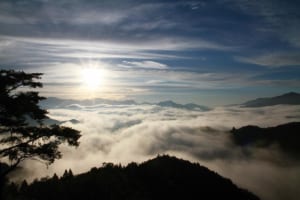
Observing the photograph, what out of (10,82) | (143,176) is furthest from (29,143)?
(143,176)

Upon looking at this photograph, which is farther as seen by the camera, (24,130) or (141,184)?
(141,184)

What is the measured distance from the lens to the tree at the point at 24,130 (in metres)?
23.6

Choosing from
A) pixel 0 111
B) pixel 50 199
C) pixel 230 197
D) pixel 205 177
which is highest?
pixel 0 111

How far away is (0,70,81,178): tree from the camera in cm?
2361

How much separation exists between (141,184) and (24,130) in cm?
10856

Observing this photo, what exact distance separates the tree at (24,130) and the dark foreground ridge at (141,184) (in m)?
32.2

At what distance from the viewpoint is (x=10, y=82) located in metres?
24.0

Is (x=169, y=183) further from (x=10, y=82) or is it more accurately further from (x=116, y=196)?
(x=10, y=82)

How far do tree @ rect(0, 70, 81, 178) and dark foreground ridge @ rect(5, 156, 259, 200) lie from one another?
3224cm

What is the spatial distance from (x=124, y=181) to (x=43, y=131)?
90662 millimetres

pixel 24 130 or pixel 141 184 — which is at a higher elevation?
pixel 24 130

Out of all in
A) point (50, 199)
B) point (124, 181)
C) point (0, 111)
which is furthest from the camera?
point (124, 181)

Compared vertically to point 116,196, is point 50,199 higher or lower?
higher

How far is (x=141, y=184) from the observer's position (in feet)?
416
